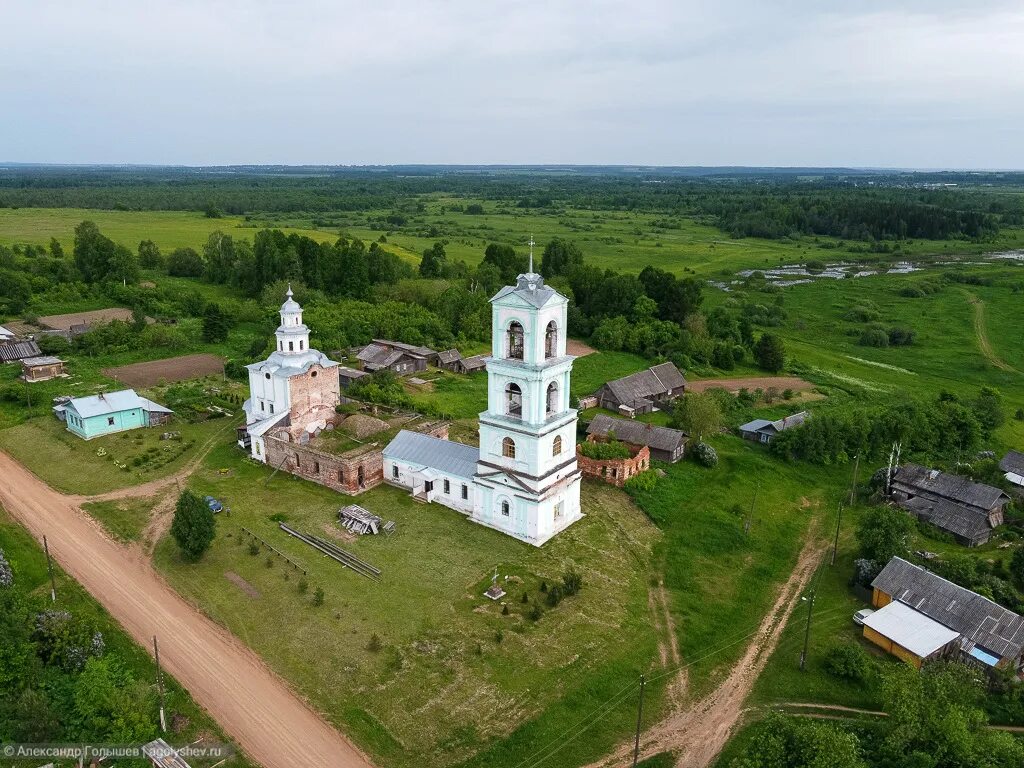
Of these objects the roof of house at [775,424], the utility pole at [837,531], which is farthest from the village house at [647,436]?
the utility pole at [837,531]

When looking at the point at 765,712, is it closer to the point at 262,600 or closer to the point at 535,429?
the point at 535,429

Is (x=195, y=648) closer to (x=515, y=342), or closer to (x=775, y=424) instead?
(x=515, y=342)

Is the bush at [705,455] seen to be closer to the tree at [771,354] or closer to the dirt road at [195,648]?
the tree at [771,354]

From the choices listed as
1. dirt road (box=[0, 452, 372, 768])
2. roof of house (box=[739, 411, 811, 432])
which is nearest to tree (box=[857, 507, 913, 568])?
roof of house (box=[739, 411, 811, 432])

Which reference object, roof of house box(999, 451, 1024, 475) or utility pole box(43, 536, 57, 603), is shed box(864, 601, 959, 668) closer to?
roof of house box(999, 451, 1024, 475)

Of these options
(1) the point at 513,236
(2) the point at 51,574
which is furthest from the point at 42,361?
(1) the point at 513,236

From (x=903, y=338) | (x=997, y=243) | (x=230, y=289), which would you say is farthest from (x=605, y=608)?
(x=997, y=243)
